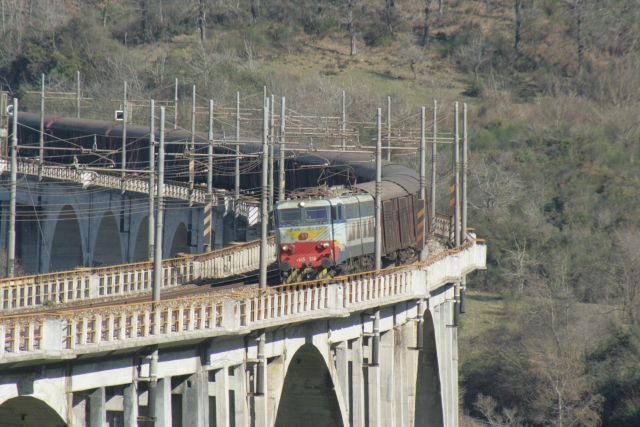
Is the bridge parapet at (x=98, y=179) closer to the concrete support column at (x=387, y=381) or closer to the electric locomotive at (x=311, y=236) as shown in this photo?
the concrete support column at (x=387, y=381)

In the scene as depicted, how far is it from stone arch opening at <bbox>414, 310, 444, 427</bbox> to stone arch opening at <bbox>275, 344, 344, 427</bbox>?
12.6 metres

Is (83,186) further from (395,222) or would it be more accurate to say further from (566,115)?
(566,115)

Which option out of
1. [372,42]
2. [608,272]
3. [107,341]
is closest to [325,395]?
[107,341]

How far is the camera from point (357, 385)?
47.0 metres

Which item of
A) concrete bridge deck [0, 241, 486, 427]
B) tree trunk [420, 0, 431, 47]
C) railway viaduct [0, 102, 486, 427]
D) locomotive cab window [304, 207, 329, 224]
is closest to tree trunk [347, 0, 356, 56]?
tree trunk [420, 0, 431, 47]

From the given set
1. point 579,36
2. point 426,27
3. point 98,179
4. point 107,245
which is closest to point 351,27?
point 426,27

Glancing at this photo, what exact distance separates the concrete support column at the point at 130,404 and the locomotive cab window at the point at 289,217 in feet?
51.9

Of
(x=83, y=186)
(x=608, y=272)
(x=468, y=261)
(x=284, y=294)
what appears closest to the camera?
(x=284, y=294)

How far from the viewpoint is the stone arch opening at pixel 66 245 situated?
8950cm

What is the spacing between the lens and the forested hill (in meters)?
75.6

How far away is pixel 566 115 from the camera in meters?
121

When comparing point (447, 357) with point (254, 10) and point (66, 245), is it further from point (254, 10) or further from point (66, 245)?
point (254, 10)

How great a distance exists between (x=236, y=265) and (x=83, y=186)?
3307 centimetres

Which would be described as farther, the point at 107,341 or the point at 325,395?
the point at 325,395
